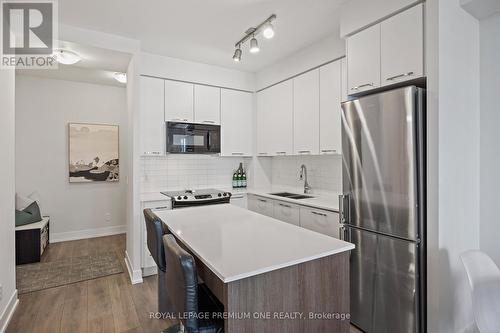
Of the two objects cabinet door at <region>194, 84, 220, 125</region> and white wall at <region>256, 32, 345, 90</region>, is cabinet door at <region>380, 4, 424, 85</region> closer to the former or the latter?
white wall at <region>256, 32, 345, 90</region>

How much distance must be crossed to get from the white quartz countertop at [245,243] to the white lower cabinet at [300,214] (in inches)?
34.1

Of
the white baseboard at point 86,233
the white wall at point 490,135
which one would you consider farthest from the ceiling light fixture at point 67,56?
the white wall at point 490,135

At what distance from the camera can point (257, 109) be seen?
14.1 feet

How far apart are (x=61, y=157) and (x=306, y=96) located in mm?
4082

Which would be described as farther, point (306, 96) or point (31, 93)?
point (31, 93)

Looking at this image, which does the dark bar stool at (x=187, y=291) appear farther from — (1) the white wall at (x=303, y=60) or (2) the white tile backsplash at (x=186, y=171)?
(1) the white wall at (x=303, y=60)

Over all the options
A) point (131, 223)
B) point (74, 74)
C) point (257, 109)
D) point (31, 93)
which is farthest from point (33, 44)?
point (257, 109)

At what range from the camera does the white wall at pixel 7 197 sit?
2.19m

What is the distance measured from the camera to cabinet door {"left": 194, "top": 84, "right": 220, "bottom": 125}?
380 centimetres

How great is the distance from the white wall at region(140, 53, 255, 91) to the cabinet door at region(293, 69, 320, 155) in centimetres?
99

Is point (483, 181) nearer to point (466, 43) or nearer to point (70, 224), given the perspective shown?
point (466, 43)

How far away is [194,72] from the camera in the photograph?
3781 mm

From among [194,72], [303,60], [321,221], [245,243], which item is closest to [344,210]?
[321,221]

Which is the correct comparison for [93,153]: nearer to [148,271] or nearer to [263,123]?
[148,271]
